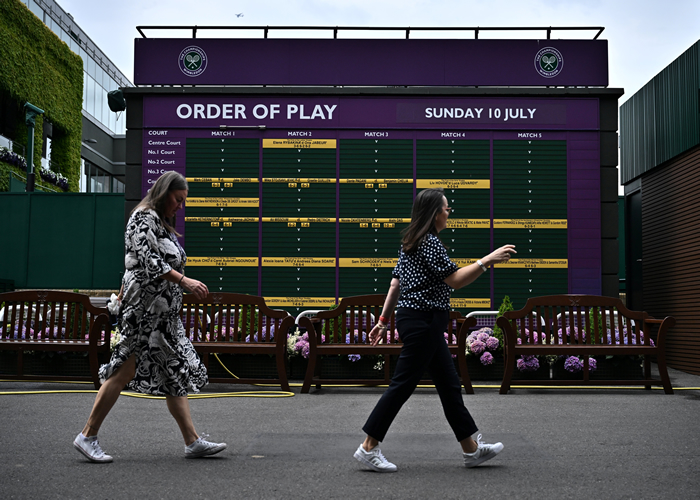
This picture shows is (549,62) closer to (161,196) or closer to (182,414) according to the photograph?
(161,196)

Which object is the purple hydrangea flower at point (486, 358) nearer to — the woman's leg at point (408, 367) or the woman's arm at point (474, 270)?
the woman's leg at point (408, 367)

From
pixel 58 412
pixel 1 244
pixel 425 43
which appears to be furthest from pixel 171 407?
pixel 1 244

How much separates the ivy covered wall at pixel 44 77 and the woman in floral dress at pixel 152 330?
2283cm

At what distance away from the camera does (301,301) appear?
11.2 m

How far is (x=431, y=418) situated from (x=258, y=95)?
7066 mm

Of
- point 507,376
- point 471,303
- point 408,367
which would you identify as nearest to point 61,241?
→ point 471,303

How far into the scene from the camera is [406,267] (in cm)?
440

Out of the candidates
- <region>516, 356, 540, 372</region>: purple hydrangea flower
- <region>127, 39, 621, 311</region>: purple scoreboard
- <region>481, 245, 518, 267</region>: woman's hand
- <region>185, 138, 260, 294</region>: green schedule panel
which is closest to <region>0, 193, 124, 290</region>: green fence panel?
<region>127, 39, 621, 311</region>: purple scoreboard

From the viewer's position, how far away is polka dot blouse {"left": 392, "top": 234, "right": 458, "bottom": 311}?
4227 millimetres

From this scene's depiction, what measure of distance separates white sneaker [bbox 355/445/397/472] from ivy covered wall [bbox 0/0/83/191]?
948 inches

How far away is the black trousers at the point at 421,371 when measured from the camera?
13.8ft

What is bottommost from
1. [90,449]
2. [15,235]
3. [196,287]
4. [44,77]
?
[90,449]

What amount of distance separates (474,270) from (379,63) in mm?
8336

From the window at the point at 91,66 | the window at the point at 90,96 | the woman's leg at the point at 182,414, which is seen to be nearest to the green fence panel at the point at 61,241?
the woman's leg at the point at 182,414
